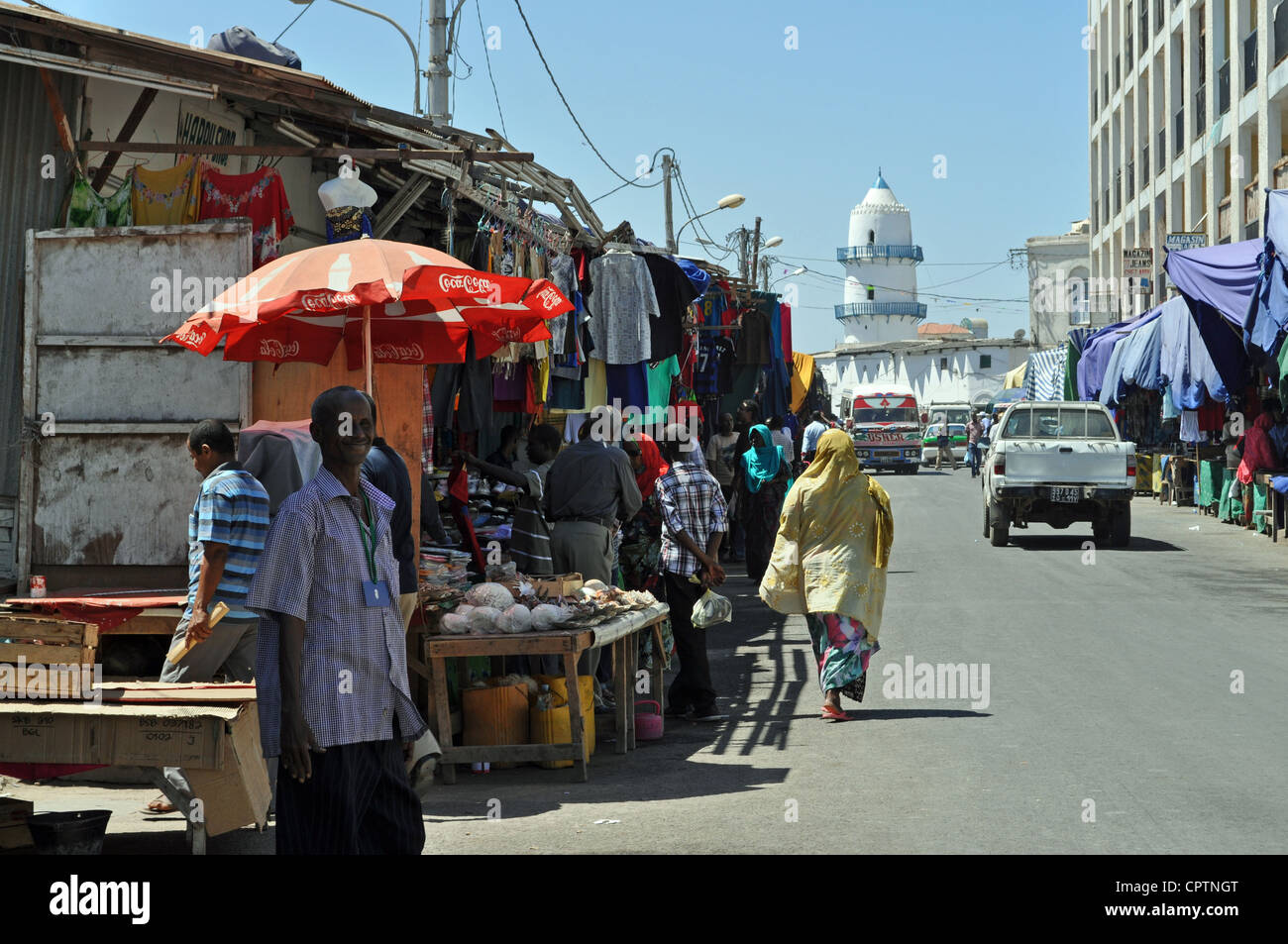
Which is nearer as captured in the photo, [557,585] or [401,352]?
[557,585]

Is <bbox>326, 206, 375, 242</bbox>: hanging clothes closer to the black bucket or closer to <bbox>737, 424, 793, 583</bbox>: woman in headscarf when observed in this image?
the black bucket

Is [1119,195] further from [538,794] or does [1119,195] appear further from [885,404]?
[538,794]

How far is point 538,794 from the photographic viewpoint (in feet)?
24.3

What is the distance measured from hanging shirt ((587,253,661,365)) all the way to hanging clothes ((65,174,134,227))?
5.49 metres

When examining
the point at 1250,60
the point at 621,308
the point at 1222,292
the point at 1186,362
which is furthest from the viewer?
the point at 1250,60

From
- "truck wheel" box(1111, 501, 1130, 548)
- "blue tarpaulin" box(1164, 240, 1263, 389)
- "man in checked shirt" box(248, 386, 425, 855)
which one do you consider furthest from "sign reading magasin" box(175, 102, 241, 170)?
"truck wheel" box(1111, 501, 1130, 548)

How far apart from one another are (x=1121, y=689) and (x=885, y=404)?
36.6 m

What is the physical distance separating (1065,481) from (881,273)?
283 ft

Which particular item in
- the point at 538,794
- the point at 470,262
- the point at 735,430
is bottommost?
the point at 538,794

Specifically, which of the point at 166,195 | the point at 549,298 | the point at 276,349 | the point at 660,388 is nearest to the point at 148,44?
the point at 166,195

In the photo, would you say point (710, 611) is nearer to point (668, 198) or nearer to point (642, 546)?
point (642, 546)

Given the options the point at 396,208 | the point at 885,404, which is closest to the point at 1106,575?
the point at 396,208

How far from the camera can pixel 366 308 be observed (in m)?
8.05
